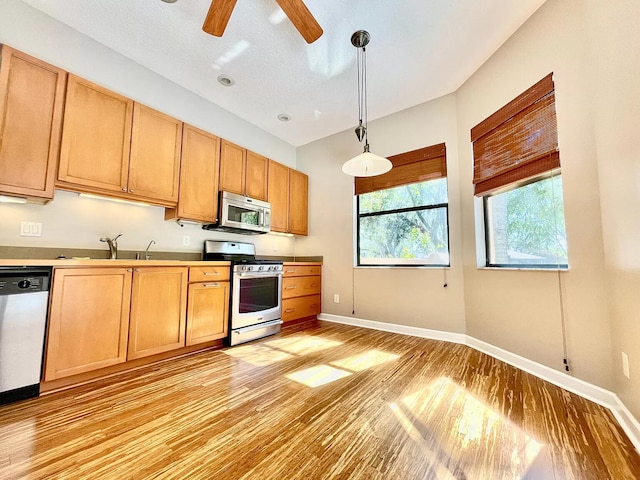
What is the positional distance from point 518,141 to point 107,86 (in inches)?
150

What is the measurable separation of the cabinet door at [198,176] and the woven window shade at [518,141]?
2890 millimetres

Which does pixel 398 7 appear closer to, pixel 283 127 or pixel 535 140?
pixel 535 140

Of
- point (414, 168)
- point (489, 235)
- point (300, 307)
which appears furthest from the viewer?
point (300, 307)

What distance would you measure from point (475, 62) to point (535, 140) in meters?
1.16

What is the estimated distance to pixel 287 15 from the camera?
1816 mm

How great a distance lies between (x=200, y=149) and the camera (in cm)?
292

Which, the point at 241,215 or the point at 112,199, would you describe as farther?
the point at 241,215

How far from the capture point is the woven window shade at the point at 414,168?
320 cm

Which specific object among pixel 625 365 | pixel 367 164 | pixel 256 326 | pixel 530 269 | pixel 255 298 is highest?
pixel 367 164

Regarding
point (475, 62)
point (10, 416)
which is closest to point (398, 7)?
point (475, 62)

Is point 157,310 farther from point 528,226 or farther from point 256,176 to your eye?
point 528,226

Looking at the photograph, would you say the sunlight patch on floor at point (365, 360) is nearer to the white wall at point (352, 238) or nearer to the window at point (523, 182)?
the white wall at point (352, 238)

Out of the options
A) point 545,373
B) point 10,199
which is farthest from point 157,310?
point 545,373

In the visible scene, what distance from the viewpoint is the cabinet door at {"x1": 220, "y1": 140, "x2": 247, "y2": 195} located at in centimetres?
315
